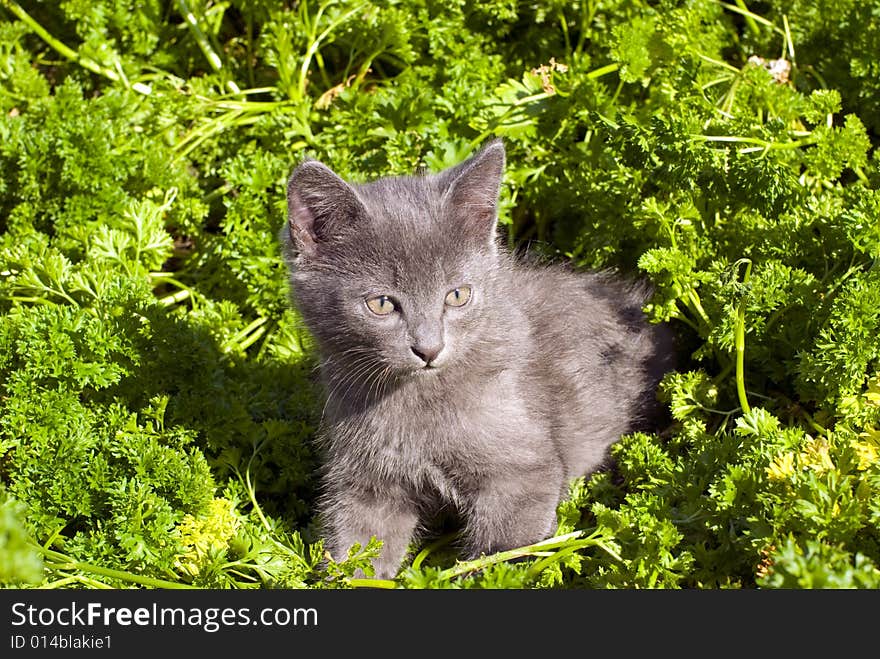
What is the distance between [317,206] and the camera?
2926 millimetres

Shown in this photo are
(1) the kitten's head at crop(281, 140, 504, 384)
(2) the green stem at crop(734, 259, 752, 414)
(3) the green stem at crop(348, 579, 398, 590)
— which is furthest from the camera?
(2) the green stem at crop(734, 259, 752, 414)

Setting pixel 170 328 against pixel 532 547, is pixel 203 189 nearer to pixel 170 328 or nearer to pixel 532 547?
pixel 170 328

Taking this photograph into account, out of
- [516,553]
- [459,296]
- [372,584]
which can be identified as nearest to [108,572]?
[372,584]

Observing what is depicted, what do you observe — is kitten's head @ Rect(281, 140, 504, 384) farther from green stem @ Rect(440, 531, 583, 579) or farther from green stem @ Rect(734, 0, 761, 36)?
green stem @ Rect(734, 0, 761, 36)

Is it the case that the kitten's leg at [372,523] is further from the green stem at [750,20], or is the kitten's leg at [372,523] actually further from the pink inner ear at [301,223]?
the green stem at [750,20]

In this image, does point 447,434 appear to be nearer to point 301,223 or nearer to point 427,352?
point 427,352

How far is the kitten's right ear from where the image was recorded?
9.29ft

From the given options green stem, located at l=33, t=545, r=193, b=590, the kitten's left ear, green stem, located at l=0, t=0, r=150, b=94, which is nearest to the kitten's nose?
the kitten's left ear

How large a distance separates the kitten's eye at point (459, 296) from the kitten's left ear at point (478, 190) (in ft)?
0.63

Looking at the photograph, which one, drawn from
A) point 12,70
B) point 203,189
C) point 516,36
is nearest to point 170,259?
point 203,189

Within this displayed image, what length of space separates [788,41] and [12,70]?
362cm

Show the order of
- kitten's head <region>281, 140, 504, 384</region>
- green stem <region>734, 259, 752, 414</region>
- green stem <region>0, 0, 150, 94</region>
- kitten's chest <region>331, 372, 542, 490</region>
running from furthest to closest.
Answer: green stem <region>0, 0, 150, 94</region>, green stem <region>734, 259, 752, 414</region>, kitten's chest <region>331, 372, 542, 490</region>, kitten's head <region>281, 140, 504, 384</region>

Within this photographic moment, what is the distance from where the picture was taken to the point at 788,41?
423cm

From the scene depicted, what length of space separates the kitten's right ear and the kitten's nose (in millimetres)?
448
